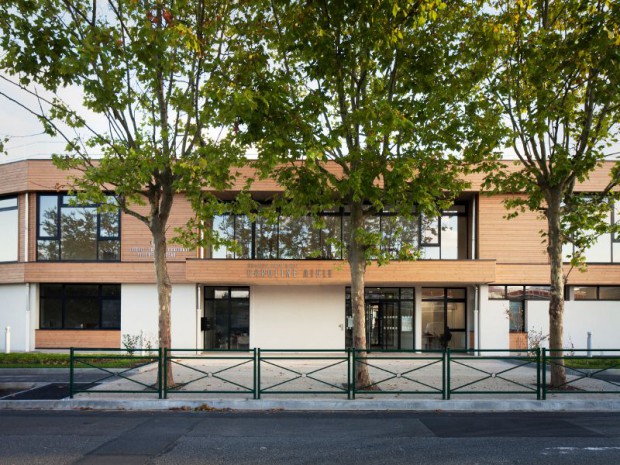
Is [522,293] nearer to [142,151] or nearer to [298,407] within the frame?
[298,407]

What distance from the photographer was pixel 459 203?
2106 centimetres

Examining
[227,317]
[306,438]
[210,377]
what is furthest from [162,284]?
[227,317]

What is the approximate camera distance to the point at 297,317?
802 inches

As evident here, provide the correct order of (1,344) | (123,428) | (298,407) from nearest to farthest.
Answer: (123,428)
(298,407)
(1,344)

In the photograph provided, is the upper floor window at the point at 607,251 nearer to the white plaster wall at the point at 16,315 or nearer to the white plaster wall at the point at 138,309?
the white plaster wall at the point at 138,309

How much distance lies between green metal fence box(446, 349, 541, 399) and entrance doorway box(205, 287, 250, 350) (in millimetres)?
8226

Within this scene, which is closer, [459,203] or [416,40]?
[416,40]

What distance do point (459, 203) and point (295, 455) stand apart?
15.9m

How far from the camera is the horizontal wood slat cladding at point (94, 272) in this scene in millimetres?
19609

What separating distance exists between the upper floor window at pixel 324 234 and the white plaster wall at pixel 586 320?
11.4ft

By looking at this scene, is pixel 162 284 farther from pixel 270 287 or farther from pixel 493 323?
pixel 493 323

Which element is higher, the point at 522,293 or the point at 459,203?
→ the point at 459,203

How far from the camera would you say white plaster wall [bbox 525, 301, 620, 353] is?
20.1 meters

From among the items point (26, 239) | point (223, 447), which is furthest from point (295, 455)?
point (26, 239)
